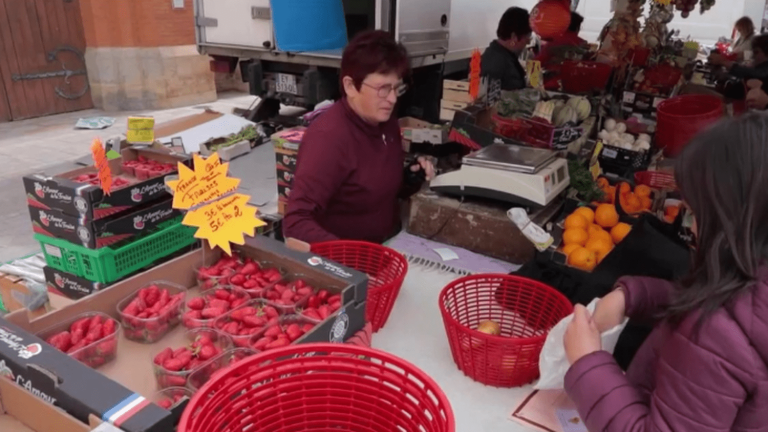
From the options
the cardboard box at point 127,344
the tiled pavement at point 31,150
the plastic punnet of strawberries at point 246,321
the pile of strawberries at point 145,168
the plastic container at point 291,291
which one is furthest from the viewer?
the tiled pavement at point 31,150

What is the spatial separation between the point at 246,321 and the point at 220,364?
0.51 feet

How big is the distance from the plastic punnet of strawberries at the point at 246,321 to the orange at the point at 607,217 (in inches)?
54.4

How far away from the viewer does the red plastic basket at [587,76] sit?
4422mm

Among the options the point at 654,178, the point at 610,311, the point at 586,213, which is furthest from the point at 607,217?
the point at 610,311

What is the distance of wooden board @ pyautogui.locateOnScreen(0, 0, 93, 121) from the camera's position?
25.2ft

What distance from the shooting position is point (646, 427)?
3.27ft

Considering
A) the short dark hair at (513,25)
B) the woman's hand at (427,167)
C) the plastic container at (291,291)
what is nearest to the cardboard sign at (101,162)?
the plastic container at (291,291)

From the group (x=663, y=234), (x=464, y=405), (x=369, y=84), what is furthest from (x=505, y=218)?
(x=464, y=405)

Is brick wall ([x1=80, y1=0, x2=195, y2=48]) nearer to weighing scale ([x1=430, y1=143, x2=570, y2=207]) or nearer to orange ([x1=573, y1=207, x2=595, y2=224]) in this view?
weighing scale ([x1=430, y1=143, x2=570, y2=207])

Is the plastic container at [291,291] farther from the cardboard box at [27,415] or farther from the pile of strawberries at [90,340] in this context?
the cardboard box at [27,415]

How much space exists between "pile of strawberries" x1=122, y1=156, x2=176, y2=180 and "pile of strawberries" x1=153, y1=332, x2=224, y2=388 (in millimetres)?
1128

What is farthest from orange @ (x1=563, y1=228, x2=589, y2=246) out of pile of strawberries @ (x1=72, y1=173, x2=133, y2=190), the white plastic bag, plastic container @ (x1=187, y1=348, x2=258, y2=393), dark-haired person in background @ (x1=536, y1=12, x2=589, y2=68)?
dark-haired person in background @ (x1=536, y1=12, x2=589, y2=68)

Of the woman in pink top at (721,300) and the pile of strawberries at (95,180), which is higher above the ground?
→ the woman in pink top at (721,300)

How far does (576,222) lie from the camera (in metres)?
2.20
